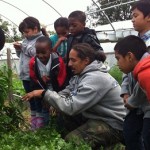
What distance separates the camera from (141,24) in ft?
11.3

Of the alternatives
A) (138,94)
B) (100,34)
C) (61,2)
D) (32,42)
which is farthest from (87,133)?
(61,2)

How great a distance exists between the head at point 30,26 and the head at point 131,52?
5.85 feet

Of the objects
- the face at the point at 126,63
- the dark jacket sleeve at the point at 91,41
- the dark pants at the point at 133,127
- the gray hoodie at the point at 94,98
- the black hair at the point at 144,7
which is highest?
the black hair at the point at 144,7

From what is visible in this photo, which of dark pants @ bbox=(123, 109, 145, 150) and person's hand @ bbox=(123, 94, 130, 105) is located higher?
person's hand @ bbox=(123, 94, 130, 105)

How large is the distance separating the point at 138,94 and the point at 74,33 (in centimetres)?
135

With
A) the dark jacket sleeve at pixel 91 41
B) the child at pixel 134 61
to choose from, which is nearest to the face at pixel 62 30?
the dark jacket sleeve at pixel 91 41

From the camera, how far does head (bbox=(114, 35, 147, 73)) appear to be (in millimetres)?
3158

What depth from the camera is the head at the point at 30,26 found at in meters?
4.71

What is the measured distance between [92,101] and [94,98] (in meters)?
0.03

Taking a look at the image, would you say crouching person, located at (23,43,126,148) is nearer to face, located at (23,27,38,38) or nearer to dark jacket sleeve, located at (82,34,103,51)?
dark jacket sleeve, located at (82,34,103,51)

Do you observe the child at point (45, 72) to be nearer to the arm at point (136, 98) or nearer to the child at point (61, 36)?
the child at point (61, 36)

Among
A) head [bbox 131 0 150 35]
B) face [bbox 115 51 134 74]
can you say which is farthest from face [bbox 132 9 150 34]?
face [bbox 115 51 134 74]

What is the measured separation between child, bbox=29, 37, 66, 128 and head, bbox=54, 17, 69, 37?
0.31 metres

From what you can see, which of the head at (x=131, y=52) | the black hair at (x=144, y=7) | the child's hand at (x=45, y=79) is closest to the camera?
the head at (x=131, y=52)
